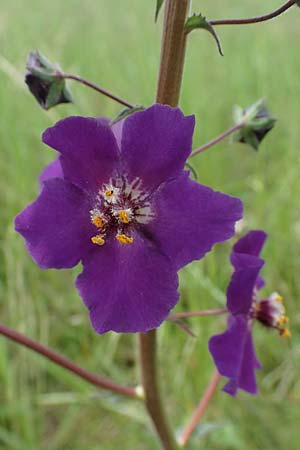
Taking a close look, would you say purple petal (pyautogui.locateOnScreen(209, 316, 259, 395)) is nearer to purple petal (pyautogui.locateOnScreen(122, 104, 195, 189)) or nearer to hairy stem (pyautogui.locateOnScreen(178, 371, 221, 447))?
hairy stem (pyautogui.locateOnScreen(178, 371, 221, 447))

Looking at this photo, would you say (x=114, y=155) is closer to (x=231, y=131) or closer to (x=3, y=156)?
(x=231, y=131)

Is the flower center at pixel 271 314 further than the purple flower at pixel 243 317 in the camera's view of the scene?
Yes

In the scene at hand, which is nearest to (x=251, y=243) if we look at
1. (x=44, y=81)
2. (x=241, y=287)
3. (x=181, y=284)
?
(x=241, y=287)

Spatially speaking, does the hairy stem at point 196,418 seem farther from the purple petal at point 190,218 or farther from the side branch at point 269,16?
the side branch at point 269,16

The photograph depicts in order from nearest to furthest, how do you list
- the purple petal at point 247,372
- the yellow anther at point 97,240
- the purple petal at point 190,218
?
1. the purple petal at point 190,218
2. the yellow anther at point 97,240
3. the purple petal at point 247,372

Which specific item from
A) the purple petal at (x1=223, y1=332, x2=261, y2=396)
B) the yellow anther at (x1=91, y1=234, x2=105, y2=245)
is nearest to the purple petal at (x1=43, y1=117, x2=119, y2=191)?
the yellow anther at (x1=91, y1=234, x2=105, y2=245)

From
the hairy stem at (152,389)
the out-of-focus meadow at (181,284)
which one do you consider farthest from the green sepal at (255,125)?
the out-of-focus meadow at (181,284)

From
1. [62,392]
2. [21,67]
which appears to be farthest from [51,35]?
[62,392]
